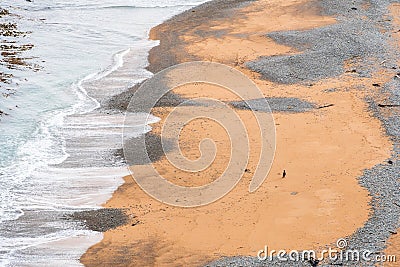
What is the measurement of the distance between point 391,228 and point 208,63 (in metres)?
9.83

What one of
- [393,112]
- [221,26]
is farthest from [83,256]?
[221,26]

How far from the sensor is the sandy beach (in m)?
7.72

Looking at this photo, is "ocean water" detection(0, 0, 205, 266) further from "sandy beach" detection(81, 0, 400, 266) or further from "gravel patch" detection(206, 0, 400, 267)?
"gravel patch" detection(206, 0, 400, 267)

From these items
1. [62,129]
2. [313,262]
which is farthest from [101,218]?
[62,129]

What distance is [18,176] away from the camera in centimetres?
1018

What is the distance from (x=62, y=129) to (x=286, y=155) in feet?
15.6

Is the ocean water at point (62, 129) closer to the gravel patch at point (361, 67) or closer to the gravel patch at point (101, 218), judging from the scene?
the gravel patch at point (101, 218)

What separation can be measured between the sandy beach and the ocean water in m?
0.52

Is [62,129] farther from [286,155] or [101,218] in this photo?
[286,155]

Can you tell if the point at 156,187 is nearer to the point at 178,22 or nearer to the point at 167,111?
the point at 167,111

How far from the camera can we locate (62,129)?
1248cm

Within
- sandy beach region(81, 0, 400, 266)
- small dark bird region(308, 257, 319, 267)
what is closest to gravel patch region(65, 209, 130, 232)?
sandy beach region(81, 0, 400, 266)

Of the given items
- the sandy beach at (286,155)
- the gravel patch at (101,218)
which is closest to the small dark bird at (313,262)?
the sandy beach at (286,155)

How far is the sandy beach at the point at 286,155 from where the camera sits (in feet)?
25.3
